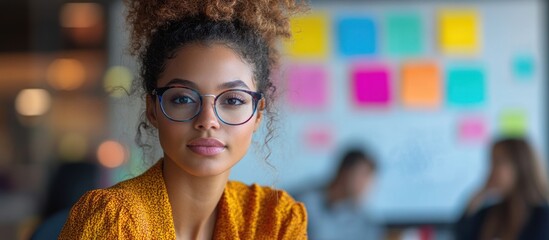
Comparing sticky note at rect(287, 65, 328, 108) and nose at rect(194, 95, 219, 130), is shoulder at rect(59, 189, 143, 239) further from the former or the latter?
sticky note at rect(287, 65, 328, 108)

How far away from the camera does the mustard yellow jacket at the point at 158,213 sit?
1.55 m

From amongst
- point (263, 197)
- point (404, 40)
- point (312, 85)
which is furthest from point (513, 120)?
point (263, 197)

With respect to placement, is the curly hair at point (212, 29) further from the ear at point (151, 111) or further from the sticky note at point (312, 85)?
the sticky note at point (312, 85)

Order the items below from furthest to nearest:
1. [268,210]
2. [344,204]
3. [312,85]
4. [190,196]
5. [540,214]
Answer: [312,85]
[344,204]
[540,214]
[268,210]
[190,196]

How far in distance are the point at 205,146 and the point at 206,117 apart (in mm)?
51

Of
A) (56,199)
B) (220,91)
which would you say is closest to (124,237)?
(220,91)

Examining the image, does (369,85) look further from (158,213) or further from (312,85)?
(158,213)

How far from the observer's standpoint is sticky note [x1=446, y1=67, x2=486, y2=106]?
17.3ft

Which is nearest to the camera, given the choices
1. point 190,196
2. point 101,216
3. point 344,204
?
point 101,216

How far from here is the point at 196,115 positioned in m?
1.57

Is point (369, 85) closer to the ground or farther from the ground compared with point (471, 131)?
farther from the ground

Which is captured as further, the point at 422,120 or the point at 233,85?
the point at 422,120

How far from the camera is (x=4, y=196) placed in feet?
22.1

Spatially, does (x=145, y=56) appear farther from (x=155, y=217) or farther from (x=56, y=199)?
(x=56, y=199)
